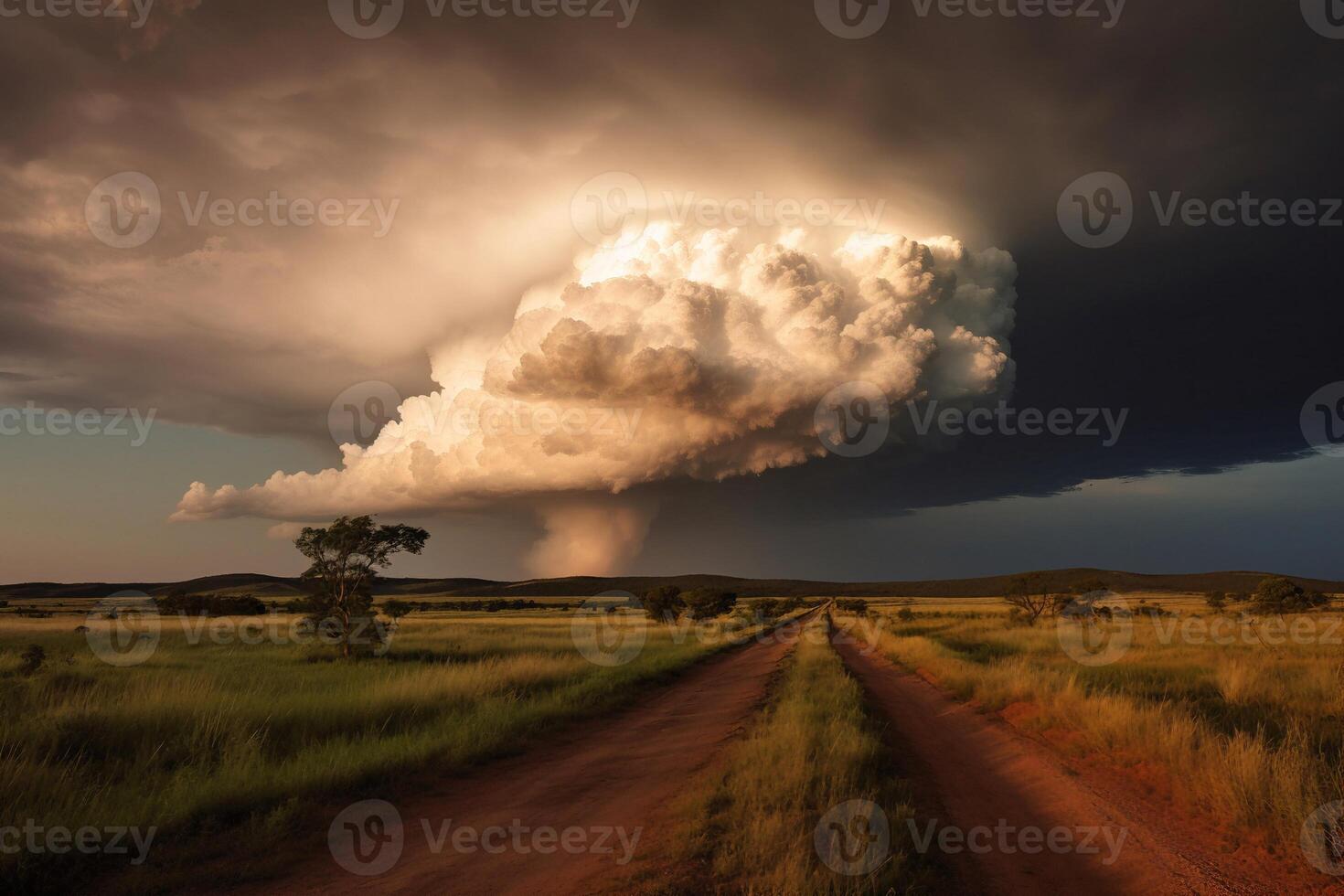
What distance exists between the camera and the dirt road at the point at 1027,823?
695cm

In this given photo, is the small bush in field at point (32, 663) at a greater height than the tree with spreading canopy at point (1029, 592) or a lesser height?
greater

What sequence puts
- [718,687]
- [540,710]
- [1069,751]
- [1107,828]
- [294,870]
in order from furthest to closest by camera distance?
[718,687] → [540,710] → [1069,751] → [1107,828] → [294,870]

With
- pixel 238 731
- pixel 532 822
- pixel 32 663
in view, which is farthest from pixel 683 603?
pixel 532 822

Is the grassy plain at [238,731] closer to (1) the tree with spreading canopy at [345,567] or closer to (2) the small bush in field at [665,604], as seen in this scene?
(1) the tree with spreading canopy at [345,567]

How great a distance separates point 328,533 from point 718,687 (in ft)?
49.8

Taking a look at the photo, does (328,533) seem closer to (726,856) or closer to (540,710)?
(540,710)

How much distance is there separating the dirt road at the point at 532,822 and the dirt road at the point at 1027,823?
138 inches

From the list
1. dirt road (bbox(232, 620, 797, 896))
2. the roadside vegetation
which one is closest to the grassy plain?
dirt road (bbox(232, 620, 797, 896))

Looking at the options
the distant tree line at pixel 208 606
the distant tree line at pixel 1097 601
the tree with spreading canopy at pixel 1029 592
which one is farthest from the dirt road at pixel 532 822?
the distant tree line at pixel 208 606

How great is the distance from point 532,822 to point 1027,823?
6.46 meters

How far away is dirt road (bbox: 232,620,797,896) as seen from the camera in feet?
21.6

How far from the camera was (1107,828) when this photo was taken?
8.43 m

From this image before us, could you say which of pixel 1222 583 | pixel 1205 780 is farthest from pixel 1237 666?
pixel 1222 583

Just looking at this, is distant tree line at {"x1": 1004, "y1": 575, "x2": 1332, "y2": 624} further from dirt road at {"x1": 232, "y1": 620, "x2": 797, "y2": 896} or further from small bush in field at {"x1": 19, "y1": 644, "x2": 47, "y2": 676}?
small bush in field at {"x1": 19, "y1": 644, "x2": 47, "y2": 676}
